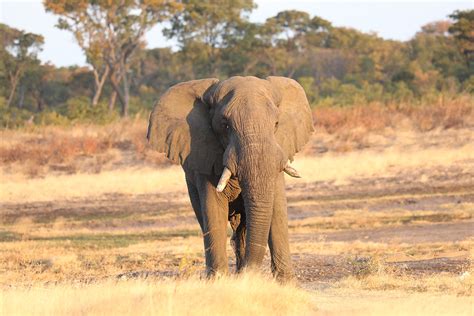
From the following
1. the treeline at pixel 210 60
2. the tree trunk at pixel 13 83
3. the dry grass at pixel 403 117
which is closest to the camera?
the dry grass at pixel 403 117

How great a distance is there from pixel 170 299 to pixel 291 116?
302cm

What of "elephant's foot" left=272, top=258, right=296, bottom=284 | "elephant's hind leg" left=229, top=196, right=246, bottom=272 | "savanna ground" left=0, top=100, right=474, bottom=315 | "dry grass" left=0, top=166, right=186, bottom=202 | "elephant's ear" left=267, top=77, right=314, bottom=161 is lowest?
"dry grass" left=0, top=166, right=186, bottom=202

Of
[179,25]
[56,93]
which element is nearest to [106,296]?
[179,25]

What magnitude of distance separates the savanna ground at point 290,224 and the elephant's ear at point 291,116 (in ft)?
4.59

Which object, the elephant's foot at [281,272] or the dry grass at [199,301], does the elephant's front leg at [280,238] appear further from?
the dry grass at [199,301]

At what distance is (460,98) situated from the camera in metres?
31.1

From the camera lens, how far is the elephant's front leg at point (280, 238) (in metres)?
10.3

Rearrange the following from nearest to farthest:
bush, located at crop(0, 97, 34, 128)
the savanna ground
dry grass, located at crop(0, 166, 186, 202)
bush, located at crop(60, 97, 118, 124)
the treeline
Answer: the savanna ground < dry grass, located at crop(0, 166, 186, 202) < bush, located at crop(60, 97, 118, 124) < bush, located at crop(0, 97, 34, 128) < the treeline

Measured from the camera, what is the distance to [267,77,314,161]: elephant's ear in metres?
10.6

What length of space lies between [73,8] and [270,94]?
34.6 meters

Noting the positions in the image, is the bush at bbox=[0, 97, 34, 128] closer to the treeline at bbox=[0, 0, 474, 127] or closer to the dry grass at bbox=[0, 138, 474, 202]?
the treeline at bbox=[0, 0, 474, 127]

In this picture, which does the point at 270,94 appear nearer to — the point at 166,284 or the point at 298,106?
the point at 298,106

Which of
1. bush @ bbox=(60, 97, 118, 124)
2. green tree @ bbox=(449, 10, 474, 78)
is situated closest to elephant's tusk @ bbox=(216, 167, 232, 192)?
bush @ bbox=(60, 97, 118, 124)

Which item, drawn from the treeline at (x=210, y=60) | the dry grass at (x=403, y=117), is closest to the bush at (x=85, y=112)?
the treeline at (x=210, y=60)
